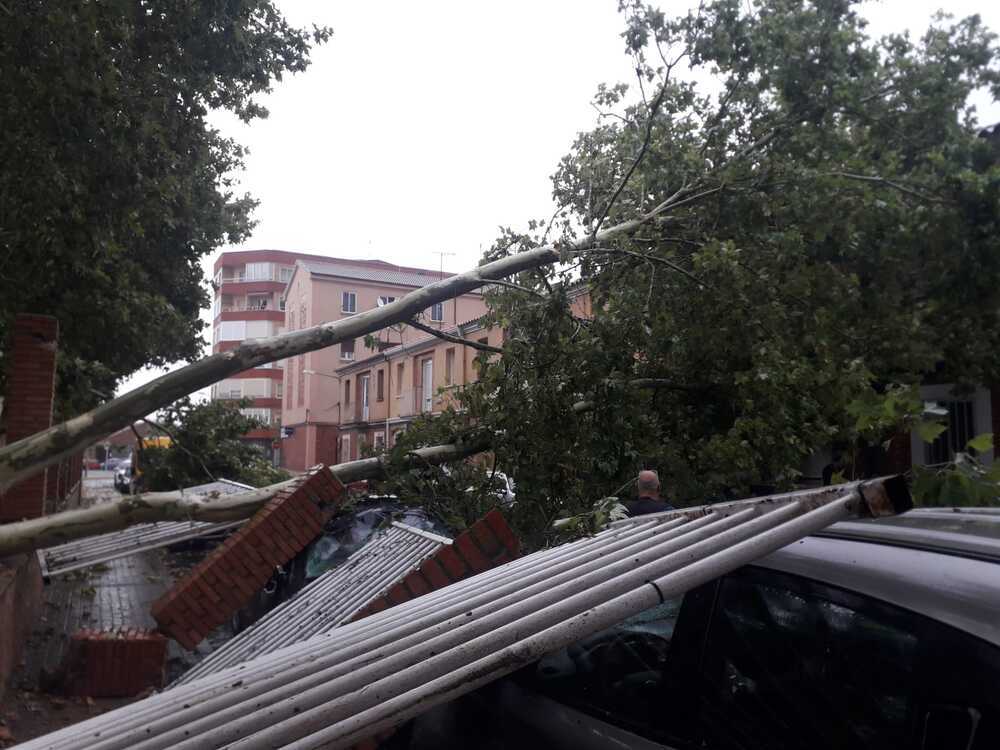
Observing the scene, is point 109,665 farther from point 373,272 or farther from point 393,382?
point 373,272

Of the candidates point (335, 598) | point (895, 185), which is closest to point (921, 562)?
point (335, 598)

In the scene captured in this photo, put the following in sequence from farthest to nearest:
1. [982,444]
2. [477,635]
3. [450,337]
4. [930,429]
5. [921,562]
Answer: [450,337] < [930,429] < [982,444] < [477,635] < [921,562]

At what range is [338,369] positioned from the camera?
4628 cm

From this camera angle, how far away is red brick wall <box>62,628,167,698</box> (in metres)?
8.20

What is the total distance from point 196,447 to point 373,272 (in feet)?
128

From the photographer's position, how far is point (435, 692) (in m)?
1.90

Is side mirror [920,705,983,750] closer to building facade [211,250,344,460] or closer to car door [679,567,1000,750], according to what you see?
car door [679,567,1000,750]

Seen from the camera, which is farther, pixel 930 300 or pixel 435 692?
pixel 930 300

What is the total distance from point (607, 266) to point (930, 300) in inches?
191

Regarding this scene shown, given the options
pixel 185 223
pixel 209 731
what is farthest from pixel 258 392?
pixel 209 731

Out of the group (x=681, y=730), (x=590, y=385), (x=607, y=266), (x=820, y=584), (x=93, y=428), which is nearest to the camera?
(x=820, y=584)

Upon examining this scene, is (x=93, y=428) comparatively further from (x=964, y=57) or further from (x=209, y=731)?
(x=964, y=57)

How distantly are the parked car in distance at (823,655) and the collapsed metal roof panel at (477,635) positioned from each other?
17cm

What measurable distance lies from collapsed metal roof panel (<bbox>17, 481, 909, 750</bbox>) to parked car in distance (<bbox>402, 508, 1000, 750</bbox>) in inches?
6.9
